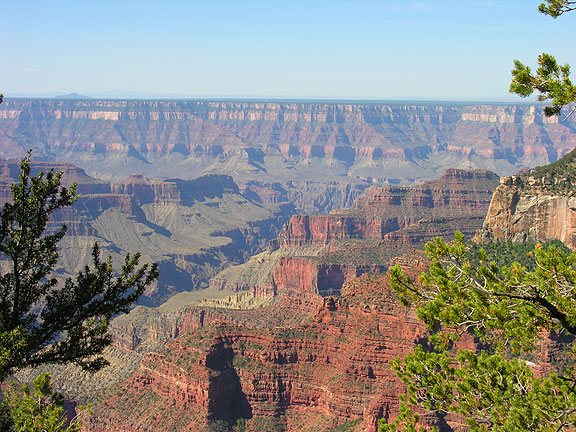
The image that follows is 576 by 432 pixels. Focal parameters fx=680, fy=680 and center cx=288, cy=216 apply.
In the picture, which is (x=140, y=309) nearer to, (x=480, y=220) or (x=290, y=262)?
(x=290, y=262)

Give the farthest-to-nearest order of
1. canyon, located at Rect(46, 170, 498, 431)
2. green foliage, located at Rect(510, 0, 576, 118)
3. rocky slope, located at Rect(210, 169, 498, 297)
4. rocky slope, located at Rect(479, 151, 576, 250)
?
rocky slope, located at Rect(210, 169, 498, 297), rocky slope, located at Rect(479, 151, 576, 250), canyon, located at Rect(46, 170, 498, 431), green foliage, located at Rect(510, 0, 576, 118)

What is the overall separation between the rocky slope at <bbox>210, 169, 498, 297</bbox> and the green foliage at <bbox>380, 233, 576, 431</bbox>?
86645mm

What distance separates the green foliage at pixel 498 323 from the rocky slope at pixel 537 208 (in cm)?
4179

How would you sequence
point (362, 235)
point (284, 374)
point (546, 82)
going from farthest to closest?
point (362, 235)
point (284, 374)
point (546, 82)

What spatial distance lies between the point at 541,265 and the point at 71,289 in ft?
46.9

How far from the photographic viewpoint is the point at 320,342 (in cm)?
5425

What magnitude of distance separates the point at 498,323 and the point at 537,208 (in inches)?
1912

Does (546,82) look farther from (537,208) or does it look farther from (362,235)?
(362,235)

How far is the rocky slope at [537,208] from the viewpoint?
60.2 m

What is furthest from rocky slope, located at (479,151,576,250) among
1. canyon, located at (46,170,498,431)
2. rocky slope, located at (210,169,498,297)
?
rocky slope, located at (210,169,498,297)

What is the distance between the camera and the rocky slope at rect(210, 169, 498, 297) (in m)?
112

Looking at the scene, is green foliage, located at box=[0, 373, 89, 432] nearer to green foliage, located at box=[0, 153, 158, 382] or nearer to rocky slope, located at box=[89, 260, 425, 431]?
green foliage, located at box=[0, 153, 158, 382]

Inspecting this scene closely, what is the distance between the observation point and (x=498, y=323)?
1872 centimetres

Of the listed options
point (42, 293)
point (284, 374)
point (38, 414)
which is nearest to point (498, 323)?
point (42, 293)
